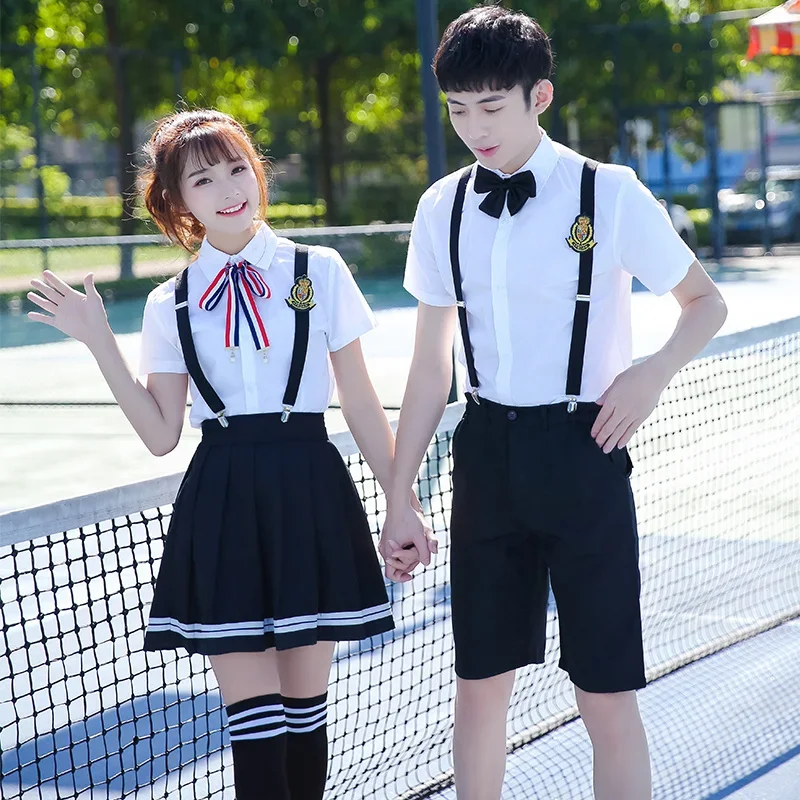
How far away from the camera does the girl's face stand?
2.79 metres

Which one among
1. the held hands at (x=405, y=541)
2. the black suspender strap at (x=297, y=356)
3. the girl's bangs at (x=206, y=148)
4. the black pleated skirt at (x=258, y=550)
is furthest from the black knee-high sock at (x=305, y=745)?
the girl's bangs at (x=206, y=148)

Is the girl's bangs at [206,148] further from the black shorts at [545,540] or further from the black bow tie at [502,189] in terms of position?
the black shorts at [545,540]

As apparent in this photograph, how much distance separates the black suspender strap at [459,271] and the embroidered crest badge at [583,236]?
0.82 ft

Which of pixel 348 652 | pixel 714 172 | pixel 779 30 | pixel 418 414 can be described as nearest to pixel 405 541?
pixel 418 414

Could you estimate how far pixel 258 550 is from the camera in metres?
2.75

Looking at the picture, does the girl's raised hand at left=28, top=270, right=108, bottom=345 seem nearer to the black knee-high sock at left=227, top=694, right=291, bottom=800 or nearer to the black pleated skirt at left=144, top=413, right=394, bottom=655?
the black pleated skirt at left=144, top=413, right=394, bottom=655

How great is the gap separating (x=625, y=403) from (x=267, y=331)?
0.75m

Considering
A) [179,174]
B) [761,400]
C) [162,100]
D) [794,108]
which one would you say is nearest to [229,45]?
[162,100]

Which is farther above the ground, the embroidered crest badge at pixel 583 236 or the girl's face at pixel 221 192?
the girl's face at pixel 221 192

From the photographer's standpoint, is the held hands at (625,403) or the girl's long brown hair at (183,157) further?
the girl's long brown hair at (183,157)

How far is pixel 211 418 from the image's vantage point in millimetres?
2801

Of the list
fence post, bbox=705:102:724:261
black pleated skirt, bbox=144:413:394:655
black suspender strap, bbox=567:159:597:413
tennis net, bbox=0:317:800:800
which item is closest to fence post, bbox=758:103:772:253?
fence post, bbox=705:102:724:261

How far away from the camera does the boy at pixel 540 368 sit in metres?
2.61

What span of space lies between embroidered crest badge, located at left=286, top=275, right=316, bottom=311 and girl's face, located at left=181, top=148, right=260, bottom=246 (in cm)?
17
